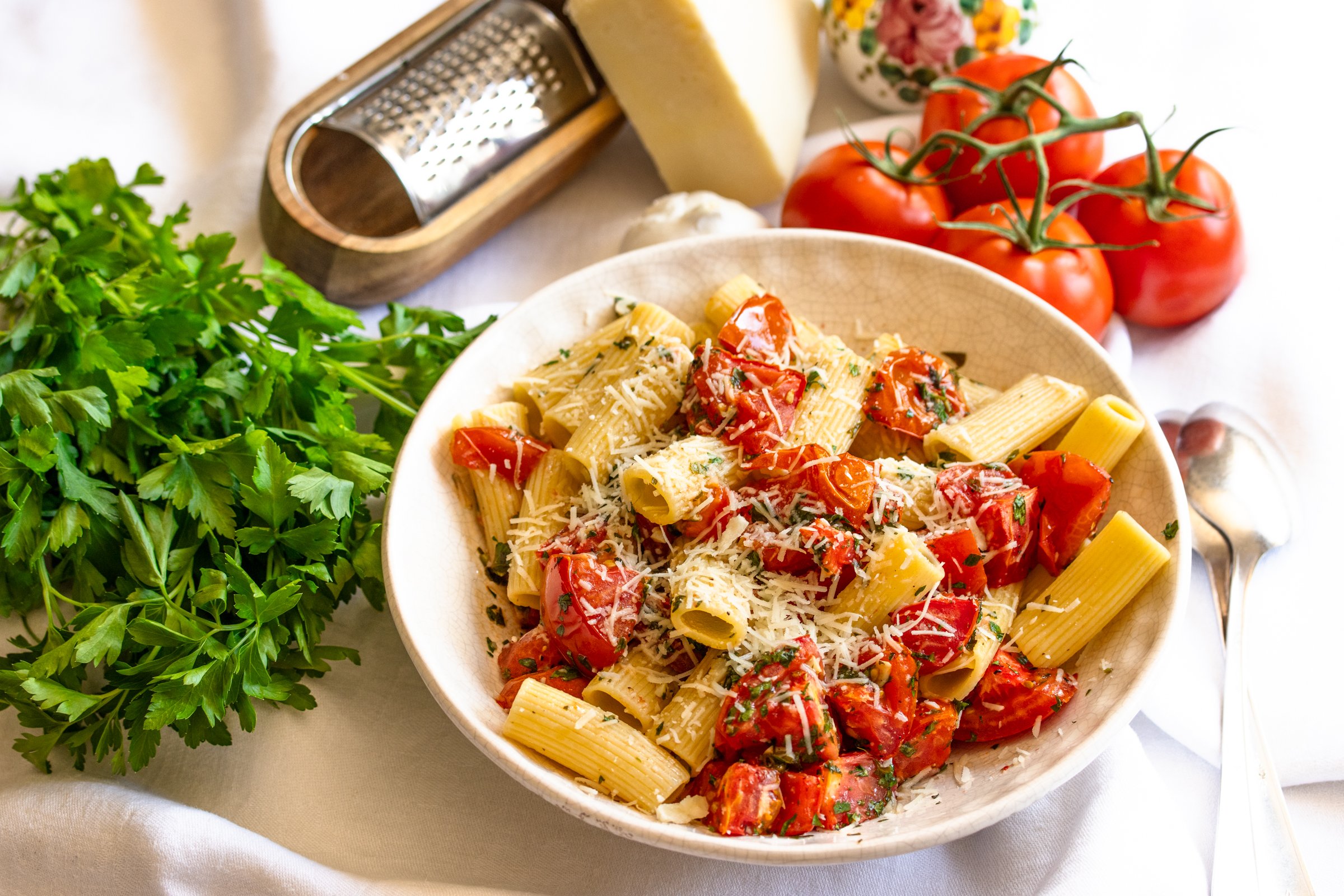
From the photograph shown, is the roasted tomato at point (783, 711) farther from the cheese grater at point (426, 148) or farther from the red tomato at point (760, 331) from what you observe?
the cheese grater at point (426, 148)

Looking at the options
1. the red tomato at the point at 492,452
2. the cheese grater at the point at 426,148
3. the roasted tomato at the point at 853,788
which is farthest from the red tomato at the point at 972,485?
the cheese grater at the point at 426,148

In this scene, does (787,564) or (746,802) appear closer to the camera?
(746,802)

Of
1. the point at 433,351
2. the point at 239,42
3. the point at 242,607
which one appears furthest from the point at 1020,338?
the point at 239,42

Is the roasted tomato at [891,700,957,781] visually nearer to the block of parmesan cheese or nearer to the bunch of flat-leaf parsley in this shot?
the bunch of flat-leaf parsley

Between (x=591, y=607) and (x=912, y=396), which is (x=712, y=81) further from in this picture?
(x=591, y=607)

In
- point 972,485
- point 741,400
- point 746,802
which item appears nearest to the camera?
point 746,802

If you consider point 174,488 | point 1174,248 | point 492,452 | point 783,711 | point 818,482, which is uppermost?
point 174,488

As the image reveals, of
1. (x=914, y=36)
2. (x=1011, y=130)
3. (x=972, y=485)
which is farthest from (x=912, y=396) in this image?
(x=914, y=36)
